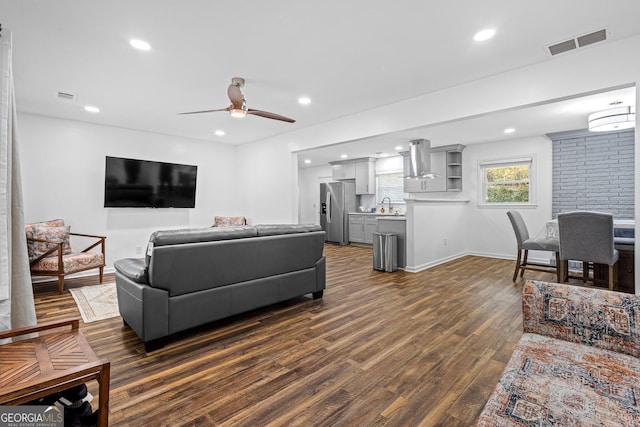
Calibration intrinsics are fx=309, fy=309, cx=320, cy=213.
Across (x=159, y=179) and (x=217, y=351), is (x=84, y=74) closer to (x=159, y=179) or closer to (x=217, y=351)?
(x=159, y=179)

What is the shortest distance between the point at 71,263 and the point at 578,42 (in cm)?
594

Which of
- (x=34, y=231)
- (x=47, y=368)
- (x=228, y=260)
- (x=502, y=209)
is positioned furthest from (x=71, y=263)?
(x=502, y=209)

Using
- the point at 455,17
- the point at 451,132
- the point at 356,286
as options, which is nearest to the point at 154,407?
the point at 356,286

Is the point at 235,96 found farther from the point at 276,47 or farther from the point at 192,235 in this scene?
the point at 192,235

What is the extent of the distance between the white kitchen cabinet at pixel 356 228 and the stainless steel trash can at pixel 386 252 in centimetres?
303

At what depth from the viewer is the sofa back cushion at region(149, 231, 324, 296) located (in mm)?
2387

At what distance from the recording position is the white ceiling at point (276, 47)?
2193 mm

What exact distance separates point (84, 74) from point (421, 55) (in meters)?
3.42

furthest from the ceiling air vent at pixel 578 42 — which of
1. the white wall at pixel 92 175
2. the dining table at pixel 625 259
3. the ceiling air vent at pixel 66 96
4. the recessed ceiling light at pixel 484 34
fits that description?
the white wall at pixel 92 175

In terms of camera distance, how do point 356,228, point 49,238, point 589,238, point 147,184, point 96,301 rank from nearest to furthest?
point 589,238
point 96,301
point 49,238
point 147,184
point 356,228

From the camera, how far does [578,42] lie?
262 cm

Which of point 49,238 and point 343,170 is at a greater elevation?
point 343,170

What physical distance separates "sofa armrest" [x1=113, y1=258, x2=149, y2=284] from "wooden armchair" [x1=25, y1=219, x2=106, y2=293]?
5.89 ft

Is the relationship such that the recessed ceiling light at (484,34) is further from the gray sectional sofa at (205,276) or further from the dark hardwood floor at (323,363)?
the dark hardwood floor at (323,363)
